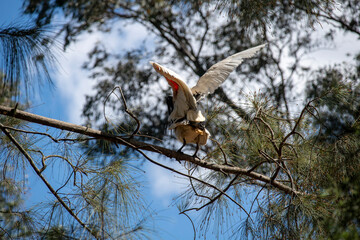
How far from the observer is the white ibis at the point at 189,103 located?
1.30m

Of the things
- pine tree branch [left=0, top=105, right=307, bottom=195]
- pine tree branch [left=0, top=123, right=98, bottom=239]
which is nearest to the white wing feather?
pine tree branch [left=0, top=105, right=307, bottom=195]

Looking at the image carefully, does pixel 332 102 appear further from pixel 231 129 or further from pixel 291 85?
pixel 291 85

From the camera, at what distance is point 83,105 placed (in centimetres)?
349

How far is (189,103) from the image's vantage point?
4.35 ft

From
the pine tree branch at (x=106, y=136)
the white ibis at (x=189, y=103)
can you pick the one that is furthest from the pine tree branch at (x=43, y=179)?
the white ibis at (x=189, y=103)

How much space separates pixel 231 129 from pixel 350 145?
0.49m

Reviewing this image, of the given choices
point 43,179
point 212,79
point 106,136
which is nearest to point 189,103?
point 212,79

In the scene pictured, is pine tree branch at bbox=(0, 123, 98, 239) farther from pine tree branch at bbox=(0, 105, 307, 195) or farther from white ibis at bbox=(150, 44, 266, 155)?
white ibis at bbox=(150, 44, 266, 155)

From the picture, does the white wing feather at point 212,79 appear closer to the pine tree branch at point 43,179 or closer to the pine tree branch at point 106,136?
the pine tree branch at point 106,136

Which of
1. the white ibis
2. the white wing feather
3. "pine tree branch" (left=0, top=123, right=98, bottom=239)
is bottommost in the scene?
"pine tree branch" (left=0, top=123, right=98, bottom=239)

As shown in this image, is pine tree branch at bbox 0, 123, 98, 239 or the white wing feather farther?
the white wing feather

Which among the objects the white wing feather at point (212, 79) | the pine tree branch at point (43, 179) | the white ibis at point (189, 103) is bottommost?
the pine tree branch at point (43, 179)

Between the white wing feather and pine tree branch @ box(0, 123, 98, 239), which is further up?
the white wing feather

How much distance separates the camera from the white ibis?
1.30 metres
